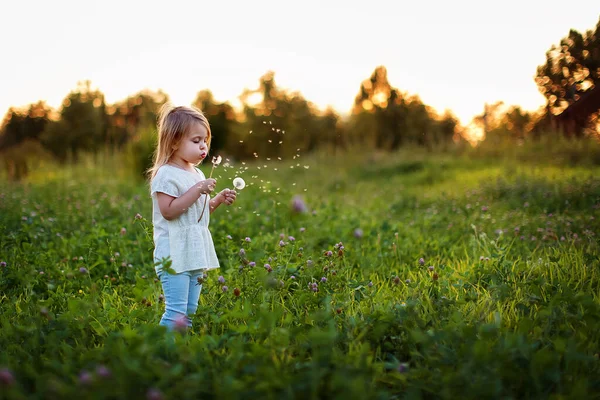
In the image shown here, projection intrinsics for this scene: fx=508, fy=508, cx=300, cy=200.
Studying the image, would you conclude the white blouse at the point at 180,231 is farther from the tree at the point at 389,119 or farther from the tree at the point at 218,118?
the tree at the point at 218,118

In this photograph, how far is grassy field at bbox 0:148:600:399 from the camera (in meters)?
1.89

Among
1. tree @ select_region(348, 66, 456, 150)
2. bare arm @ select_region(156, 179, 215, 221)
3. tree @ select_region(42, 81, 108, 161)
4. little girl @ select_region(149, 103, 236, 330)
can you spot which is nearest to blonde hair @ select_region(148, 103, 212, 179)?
little girl @ select_region(149, 103, 236, 330)

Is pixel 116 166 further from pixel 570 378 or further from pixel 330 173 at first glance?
pixel 570 378

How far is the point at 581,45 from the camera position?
223 inches

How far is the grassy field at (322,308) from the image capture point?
1.89 m

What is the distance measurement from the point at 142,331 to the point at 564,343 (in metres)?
1.89

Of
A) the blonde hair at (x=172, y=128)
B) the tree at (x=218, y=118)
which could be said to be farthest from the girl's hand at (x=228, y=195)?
the tree at (x=218, y=118)

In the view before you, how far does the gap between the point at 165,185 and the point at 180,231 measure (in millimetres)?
260

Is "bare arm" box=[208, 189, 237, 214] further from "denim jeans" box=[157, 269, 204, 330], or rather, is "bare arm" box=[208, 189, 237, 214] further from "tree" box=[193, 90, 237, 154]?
"tree" box=[193, 90, 237, 154]

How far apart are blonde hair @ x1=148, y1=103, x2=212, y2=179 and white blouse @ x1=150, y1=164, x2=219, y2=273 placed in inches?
3.5

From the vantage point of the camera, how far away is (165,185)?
107 inches

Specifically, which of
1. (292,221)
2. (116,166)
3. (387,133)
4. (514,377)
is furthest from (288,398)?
(387,133)

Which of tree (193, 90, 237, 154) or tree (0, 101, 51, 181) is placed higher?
tree (193, 90, 237, 154)

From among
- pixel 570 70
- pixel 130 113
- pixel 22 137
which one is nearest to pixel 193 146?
pixel 570 70
